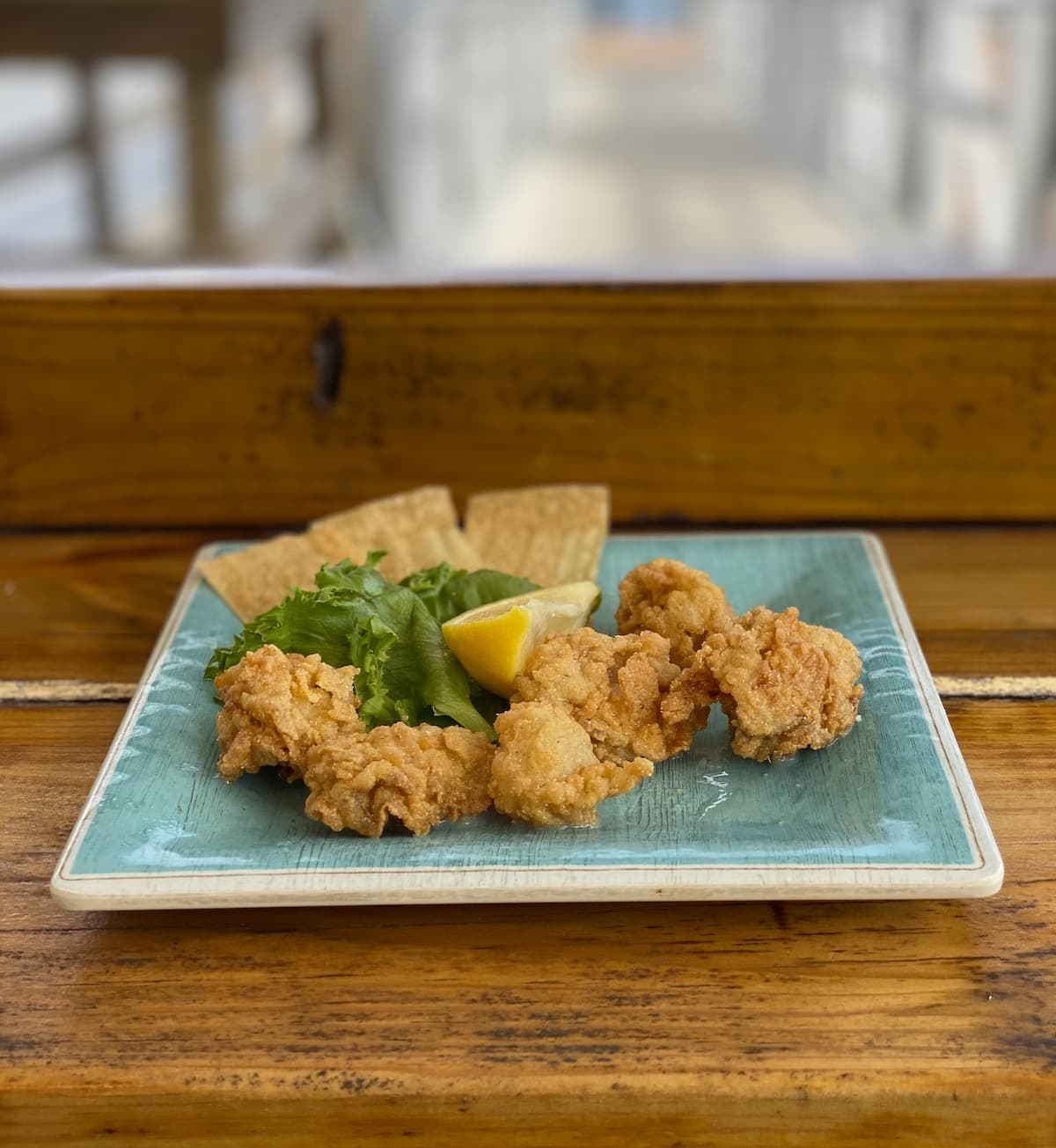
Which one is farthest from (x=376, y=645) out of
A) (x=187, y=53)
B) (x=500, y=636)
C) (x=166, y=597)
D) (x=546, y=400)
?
(x=187, y=53)

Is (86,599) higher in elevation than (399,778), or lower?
lower

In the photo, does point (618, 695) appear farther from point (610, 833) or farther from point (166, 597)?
point (166, 597)

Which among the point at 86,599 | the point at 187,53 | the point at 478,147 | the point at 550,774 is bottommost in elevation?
the point at 478,147

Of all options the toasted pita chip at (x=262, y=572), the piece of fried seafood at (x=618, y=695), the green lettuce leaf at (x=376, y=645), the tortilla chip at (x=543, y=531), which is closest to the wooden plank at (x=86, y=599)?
the toasted pita chip at (x=262, y=572)

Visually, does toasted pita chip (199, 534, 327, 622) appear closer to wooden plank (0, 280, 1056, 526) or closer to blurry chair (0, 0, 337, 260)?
wooden plank (0, 280, 1056, 526)

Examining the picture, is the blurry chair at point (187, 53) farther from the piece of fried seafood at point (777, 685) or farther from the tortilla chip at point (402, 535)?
the piece of fried seafood at point (777, 685)

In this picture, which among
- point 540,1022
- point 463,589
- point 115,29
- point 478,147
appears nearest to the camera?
point 540,1022
